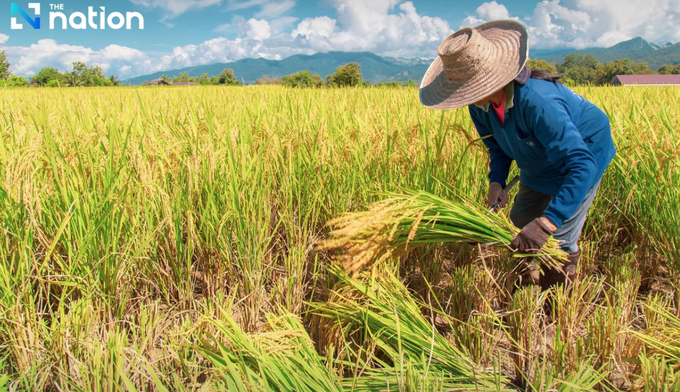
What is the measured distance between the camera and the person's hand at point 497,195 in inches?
63.3

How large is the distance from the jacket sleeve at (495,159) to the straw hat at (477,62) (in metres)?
0.32

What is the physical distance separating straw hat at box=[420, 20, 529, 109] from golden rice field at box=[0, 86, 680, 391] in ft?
1.01

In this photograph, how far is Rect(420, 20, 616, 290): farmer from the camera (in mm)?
1261

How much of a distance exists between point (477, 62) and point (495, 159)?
1.72ft

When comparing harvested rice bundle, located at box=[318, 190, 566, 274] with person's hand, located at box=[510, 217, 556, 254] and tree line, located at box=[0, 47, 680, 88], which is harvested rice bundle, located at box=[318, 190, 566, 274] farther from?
tree line, located at box=[0, 47, 680, 88]

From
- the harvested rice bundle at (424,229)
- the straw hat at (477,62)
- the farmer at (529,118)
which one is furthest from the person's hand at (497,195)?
the straw hat at (477,62)

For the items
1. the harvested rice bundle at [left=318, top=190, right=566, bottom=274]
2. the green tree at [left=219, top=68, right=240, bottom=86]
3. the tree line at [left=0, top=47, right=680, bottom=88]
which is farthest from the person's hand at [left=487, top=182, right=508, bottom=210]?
the green tree at [left=219, top=68, right=240, bottom=86]

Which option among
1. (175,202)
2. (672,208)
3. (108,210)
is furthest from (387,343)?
(672,208)

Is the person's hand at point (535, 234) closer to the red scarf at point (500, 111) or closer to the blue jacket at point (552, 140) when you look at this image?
the blue jacket at point (552, 140)

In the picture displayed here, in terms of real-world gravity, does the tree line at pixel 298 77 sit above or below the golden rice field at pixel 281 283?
above

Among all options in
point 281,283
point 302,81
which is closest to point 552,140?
point 281,283

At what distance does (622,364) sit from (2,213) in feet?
7.01

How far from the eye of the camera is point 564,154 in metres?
1.29

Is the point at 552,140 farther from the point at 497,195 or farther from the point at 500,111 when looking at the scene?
the point at 497,195
